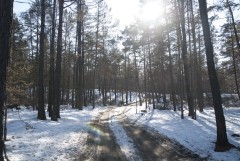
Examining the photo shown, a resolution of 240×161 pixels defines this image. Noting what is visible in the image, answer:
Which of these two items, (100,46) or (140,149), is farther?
(100,46)

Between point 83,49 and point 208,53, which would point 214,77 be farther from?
point 83,49

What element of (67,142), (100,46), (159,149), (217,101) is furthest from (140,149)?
(100,46)

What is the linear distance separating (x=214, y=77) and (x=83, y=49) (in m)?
28.3

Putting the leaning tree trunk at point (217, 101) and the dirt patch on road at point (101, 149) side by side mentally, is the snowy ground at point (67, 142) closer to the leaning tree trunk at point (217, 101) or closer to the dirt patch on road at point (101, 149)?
the dirt patch on road at point (101, 149)

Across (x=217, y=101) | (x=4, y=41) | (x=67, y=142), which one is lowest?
(x=67, y=142)

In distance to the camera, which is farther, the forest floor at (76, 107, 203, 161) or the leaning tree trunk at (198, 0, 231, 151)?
the leaning tree trunk at (198, 0, 231, 151)

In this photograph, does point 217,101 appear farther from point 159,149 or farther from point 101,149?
point 101,149

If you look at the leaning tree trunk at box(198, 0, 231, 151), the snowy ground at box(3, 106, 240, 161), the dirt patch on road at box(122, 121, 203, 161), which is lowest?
the dirt patch on road at box(122, 121, 203, 161)

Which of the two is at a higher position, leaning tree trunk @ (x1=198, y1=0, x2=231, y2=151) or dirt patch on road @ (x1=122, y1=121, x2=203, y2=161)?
leaning tree trunk @ (x1=198, y1=0, x2=231, y2=151)

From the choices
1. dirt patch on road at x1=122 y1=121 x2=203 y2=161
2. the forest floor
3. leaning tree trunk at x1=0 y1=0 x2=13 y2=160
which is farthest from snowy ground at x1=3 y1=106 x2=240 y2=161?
leaning tree trunk at x1=0 y1=0 x2=13 y2=160

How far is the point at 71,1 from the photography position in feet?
68.4

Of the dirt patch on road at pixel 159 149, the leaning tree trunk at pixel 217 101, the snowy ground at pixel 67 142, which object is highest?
the leaning tree trunk at pixel 217 101

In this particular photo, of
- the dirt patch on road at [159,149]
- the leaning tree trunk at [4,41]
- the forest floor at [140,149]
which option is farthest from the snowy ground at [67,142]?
the leaning tree trunk at [4,41]

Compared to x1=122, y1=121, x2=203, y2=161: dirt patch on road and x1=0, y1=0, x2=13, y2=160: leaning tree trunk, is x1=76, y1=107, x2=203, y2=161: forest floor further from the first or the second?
x1=0, y1=0, x2=13, y2=160: leaning tree trunk
